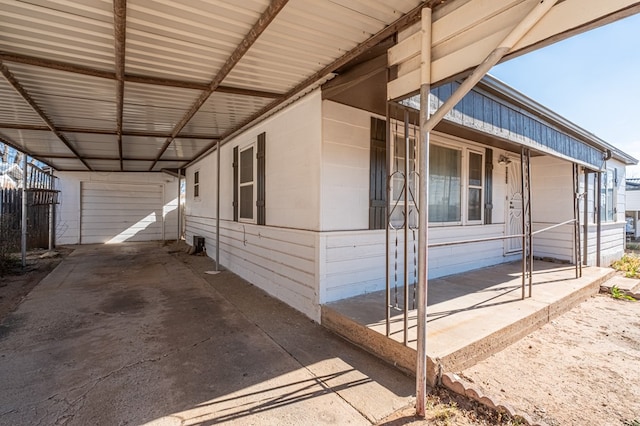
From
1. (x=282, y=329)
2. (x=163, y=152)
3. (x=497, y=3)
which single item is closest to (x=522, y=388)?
(x=282, y=329)

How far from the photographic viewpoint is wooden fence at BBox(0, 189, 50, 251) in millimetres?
7480

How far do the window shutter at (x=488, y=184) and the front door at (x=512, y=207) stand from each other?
2.43 feet

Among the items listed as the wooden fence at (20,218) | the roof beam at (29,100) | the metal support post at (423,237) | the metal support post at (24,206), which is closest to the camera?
the metal support post at (423,237)

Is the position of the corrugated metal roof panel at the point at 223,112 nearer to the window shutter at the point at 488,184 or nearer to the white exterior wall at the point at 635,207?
the window shutter at the point at 488,184

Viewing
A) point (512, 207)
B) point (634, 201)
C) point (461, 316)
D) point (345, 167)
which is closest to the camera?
point (461, 316)

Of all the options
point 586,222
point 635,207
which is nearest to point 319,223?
point 586,222

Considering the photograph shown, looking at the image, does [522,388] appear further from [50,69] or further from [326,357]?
[50,69]

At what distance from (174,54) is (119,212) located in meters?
10.3

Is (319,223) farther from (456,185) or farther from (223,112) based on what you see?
(456,185)

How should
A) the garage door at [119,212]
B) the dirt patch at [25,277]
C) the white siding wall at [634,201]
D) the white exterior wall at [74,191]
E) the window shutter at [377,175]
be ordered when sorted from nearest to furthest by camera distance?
the window shutter at [377,175], the dirt patch at [25,277], the white exterior wall at [74,191], the garage door at [119,212], the white siding wall at [634,201]

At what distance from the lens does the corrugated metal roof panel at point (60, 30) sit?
83.4 inches

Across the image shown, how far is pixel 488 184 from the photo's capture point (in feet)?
18.9

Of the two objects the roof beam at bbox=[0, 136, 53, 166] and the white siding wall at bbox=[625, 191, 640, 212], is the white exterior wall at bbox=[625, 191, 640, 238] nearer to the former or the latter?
the white siding wall at bbox=[625, 191, 640, 212]

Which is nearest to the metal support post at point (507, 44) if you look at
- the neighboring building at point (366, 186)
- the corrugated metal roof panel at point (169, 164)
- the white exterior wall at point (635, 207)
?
the neighboring building at point (366, 186)
